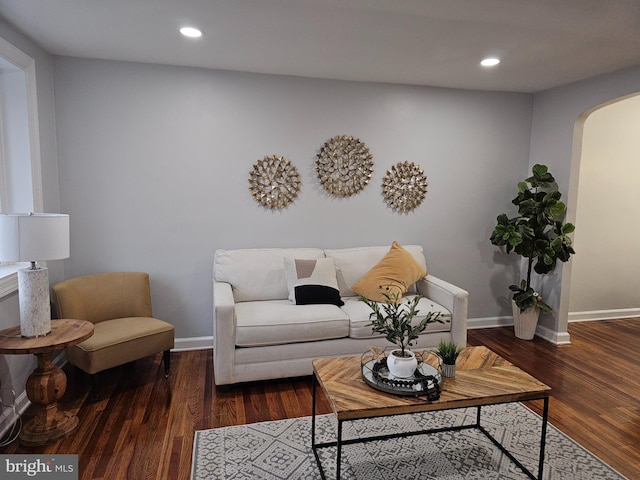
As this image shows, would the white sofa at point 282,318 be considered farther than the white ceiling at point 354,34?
Yes

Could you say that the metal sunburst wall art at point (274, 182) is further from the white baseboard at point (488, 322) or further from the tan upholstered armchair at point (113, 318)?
the white baseboard at point (488, 322)

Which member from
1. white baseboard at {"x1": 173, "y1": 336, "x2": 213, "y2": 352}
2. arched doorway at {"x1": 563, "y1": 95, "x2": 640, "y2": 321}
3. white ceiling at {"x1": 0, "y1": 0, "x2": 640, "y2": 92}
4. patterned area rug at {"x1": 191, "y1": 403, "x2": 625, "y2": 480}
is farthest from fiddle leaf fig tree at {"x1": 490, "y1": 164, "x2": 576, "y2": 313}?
white baseboard at {"x1": 173, "y1": 336, "x2": 213, "y2": 352}

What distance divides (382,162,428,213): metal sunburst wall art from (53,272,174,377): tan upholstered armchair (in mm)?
2381

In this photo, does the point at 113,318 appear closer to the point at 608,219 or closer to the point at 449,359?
the point at 449,359

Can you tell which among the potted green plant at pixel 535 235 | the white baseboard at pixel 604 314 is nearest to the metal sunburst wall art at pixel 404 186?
the potted green plant at pixel 535 235

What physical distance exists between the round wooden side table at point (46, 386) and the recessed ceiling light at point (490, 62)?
3.45 meters

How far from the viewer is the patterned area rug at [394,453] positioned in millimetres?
2184

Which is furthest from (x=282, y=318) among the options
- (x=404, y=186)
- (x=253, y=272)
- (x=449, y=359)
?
A: (x=404, y=186)

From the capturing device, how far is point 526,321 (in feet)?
13.7

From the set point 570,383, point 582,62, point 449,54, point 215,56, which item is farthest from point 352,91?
point 570,383

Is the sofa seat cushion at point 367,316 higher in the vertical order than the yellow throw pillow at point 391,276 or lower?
lower

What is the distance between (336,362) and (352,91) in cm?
266

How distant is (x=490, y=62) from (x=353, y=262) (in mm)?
2015

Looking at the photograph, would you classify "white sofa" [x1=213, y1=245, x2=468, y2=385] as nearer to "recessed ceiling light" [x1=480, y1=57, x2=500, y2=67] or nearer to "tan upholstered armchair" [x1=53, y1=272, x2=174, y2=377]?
"tan upholstered armchair" [x1=53, y1=272, x2=174, y2=377]
